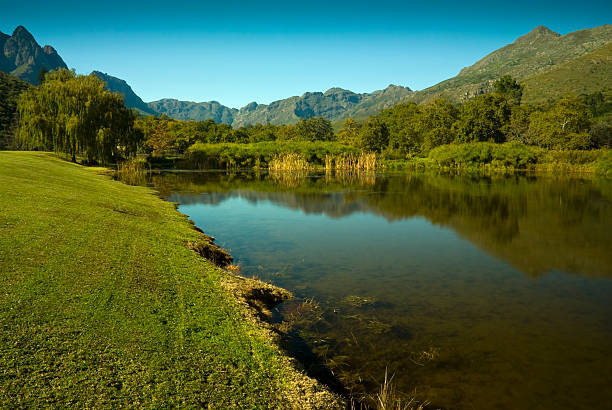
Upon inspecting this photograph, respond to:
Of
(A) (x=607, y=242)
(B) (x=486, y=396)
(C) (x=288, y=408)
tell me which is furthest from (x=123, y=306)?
(A) (x=607, y=242)

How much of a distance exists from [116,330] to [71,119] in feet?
156

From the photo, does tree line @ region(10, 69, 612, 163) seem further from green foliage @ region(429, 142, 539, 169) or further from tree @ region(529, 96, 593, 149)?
green foliage @ region(429, 142, 539, 169)

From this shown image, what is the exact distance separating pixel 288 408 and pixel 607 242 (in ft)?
66.9

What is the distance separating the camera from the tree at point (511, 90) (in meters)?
125

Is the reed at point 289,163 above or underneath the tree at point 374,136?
underneath

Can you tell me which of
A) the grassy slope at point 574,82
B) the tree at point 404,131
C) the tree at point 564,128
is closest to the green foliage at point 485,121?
the tree at point 564,128

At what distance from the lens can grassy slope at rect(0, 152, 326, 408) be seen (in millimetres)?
4996

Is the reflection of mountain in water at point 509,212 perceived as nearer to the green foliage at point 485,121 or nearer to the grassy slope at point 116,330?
the grassy slope at point 116,330

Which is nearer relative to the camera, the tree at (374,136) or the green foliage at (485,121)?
the green foliage at (485,121)

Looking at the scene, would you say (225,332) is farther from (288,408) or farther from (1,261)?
(1,261)

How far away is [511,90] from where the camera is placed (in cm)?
12750

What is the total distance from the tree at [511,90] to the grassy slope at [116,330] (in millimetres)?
140140

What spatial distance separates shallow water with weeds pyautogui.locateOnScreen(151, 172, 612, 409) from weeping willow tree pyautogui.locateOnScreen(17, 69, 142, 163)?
95.4 feet

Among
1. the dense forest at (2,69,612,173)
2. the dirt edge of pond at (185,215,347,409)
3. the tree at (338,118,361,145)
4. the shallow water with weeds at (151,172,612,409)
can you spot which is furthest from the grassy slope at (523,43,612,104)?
the dirt edge of pond at (185,215,347,409)
